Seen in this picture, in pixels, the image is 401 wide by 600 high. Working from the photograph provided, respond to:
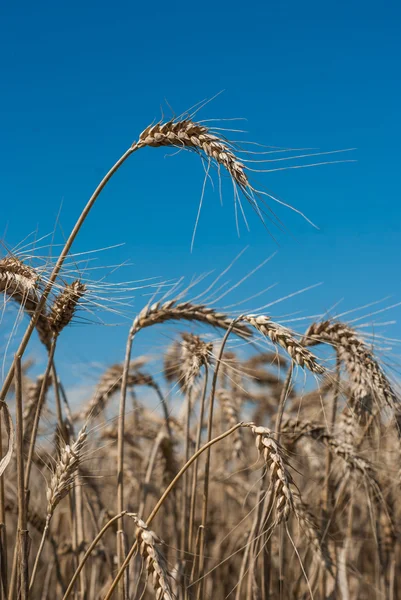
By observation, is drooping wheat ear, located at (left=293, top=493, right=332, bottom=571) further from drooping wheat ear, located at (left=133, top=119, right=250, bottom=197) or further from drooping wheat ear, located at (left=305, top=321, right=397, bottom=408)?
drooping wheat ear, located at (left=133, top=119, right=250, bottom=197)

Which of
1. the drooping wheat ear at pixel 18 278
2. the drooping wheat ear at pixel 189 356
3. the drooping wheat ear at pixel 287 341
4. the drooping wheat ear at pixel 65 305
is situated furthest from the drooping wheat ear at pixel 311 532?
the drooping wheat ear at pixel 18 278

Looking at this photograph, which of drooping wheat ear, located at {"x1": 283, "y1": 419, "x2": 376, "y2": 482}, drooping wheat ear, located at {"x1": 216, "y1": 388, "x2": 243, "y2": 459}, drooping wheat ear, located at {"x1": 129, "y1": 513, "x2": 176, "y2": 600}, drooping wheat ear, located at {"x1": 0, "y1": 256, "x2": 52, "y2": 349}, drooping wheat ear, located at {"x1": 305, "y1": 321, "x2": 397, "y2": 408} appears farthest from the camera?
drooping wheat ear, located at {"x1": 216, "y1": 388, "x2": 243, "y2": 459}

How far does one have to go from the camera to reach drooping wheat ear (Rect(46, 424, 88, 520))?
2.41 metres

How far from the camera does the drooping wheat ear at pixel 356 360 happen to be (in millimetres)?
3100

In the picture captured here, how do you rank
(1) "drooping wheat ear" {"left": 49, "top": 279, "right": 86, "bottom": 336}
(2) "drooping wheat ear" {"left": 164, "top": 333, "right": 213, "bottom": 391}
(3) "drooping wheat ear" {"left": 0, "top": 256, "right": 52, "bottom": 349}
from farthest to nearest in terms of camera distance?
(2) "drooping wheat ear" {"left": 164, "top": 333, "right": 213, "bottom": 391} < (1) "drooping wheat ear" {"left": 49, "top": 279, "right": 86, "bottom": 336} < (3) "drooping wheat ear" {"left": 0, "top": 256, "right": 52, "bottom": 349}

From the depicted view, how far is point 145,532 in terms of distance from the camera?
84.9 inches

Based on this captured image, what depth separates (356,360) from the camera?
3.13 meters

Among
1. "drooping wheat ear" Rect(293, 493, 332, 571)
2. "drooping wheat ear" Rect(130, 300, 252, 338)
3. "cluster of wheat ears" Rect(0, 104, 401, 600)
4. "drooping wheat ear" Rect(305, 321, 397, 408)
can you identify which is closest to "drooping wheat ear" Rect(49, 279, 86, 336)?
"cluster of wheat ears" Rect(0, 104, 401, 600)

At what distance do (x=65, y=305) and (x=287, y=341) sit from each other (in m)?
0.77

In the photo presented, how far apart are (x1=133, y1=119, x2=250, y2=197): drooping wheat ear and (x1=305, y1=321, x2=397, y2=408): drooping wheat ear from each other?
963mm

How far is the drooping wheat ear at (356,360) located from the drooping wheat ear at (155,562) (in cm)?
122

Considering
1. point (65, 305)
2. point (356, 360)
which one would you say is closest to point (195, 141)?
point (65, 305)

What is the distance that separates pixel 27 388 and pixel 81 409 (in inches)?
27.2

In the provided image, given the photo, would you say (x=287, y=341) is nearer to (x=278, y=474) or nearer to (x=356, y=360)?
(x=278, y=474)
